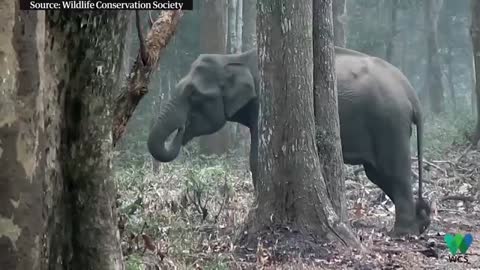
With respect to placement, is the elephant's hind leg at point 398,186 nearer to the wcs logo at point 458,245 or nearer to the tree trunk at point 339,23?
the wcs logo at point 458,245

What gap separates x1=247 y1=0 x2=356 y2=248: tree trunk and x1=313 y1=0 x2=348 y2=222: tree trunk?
392mm

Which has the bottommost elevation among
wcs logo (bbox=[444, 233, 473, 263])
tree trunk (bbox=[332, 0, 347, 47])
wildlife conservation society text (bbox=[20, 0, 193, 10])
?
wcs logo (bbox=[444, 233, 473, 263])

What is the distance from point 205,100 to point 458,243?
3.81 m

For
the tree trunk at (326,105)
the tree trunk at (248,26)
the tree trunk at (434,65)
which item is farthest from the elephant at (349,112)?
the tree trunk at (434,65)

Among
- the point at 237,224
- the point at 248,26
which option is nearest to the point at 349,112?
the point at 237,224

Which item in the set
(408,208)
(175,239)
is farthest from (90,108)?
(408,208)

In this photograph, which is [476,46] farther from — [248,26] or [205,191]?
[248,26]

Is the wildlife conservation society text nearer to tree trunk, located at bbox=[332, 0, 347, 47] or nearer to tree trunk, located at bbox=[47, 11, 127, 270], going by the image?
tree trunk, located at bbox=[47, 11, 127, 270]

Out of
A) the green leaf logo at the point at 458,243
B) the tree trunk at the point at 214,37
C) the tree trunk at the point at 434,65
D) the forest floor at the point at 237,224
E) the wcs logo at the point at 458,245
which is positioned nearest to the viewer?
the forest floor at the point at 237,224

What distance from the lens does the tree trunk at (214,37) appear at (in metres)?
16.0

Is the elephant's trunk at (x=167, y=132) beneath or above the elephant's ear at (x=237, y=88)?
beneath

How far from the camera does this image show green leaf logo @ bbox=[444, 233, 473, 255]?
24.5 feet

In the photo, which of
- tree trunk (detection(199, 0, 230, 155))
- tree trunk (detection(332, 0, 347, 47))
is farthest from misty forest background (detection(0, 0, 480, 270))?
tree trunk (detection(332, 0, 347, 47))

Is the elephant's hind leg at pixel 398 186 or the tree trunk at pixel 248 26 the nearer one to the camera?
the elephant's hind leg at pixel 398 186
